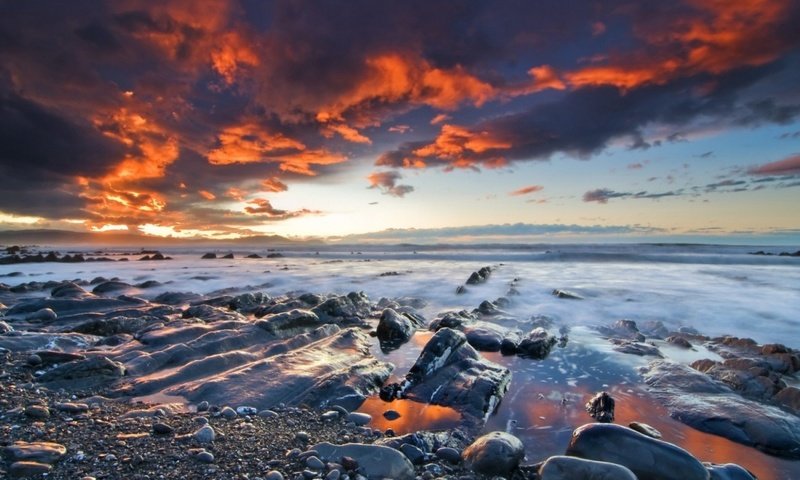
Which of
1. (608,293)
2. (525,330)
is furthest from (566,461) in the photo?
(608,293)

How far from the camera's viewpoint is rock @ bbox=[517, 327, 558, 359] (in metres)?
6.50

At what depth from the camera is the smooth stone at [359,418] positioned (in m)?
4.28

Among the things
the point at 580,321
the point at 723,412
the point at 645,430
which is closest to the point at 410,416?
the point at 645,430

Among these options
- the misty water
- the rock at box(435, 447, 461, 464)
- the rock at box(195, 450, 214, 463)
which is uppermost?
the rock at box(195, 450, 214, 463)


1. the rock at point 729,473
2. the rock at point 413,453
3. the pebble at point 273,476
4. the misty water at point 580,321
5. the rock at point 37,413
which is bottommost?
the misty water at point 580,321

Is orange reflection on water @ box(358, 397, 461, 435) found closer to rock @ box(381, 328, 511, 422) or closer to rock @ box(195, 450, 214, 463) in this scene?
rock @ box(381, 328, 511, 422)

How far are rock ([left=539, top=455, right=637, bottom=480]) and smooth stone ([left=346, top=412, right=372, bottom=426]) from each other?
6.29 ft

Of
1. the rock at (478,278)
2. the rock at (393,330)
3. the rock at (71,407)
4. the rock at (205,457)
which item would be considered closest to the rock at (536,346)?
the rock at (393,330)

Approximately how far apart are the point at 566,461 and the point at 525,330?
17.9 feet

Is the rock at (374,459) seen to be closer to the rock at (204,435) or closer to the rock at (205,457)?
the rock at (205,457)

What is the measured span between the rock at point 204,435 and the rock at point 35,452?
2.96 feet

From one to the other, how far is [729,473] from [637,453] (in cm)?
78

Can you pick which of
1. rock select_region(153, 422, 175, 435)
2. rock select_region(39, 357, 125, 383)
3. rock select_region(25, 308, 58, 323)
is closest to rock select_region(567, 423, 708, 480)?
rock select_region(153, 422, 175, 435)

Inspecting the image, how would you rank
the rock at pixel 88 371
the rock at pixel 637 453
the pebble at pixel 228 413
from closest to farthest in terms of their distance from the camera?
the rock at pixel 637 453, the pebble at pixel 228 413, the rock at pixel 88 371
